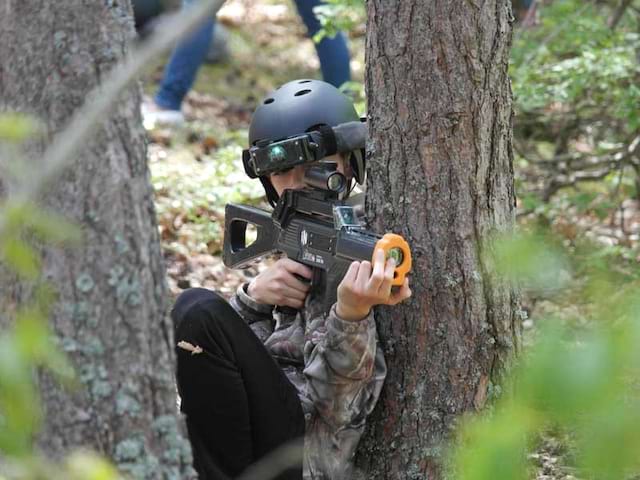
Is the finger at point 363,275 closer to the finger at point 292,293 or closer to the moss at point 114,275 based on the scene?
the finger at point 292,293

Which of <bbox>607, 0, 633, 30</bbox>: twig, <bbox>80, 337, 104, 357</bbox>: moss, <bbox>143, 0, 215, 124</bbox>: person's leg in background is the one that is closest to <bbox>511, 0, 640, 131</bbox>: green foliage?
<bbox>607, 0, 633, 30</bbox>: twig

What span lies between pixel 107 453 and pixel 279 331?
4.19 feet

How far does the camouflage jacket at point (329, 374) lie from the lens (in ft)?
8.82

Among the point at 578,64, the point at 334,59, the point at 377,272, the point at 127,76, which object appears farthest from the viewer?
the point at 334,59

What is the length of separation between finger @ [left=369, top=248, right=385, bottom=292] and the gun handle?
0.01m

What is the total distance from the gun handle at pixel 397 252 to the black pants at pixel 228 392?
0.49 m

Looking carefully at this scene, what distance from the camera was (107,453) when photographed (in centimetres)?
184

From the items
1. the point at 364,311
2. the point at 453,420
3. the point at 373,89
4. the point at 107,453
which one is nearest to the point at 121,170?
the point at 107,453

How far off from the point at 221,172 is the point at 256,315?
279 cm

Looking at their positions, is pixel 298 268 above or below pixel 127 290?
below

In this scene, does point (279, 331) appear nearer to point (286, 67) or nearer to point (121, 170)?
point (121, 170)

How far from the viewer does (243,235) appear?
3389 millimetres

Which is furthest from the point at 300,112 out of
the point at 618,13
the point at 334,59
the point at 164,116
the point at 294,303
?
the point at 164,116

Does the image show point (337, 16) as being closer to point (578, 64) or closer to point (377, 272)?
point (578, 64)
